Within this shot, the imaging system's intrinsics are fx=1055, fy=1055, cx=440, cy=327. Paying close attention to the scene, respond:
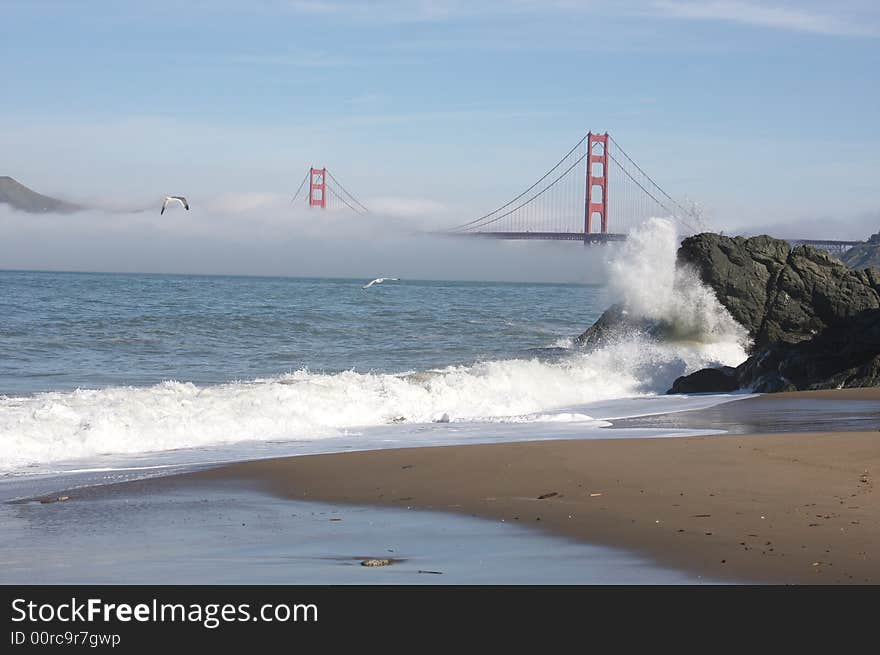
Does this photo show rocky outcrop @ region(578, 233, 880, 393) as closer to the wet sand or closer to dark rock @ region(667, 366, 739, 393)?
dark rock @ region(667, 366, 739, 393)

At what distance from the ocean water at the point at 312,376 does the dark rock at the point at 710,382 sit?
21.9 inches

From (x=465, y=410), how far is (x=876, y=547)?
7.96m

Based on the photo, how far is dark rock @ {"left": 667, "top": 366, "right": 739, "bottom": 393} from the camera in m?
→ 14.1

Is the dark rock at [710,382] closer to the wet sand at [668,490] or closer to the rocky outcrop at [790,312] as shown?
the rocky outcrop at [790,312]

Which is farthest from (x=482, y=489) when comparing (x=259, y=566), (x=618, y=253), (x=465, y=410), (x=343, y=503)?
(x=618, y=253)

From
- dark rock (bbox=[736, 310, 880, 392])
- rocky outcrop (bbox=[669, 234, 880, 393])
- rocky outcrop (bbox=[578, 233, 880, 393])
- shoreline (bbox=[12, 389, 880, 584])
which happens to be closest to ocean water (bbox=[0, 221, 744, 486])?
rocky outcrop (bbox=[578, 233, 880, 393])

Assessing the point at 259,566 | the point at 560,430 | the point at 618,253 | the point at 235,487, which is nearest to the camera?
the point at 259,566

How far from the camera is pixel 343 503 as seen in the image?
598 centimetres

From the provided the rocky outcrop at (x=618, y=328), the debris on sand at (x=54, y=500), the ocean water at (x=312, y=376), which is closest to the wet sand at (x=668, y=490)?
the debris on sand at (x=54, y=500)

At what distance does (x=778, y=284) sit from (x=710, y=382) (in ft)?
12.7

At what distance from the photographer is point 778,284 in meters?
17.3

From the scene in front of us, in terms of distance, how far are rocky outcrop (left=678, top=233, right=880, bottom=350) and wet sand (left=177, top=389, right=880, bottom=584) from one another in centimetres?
855

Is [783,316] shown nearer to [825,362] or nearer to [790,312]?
[790,312]
